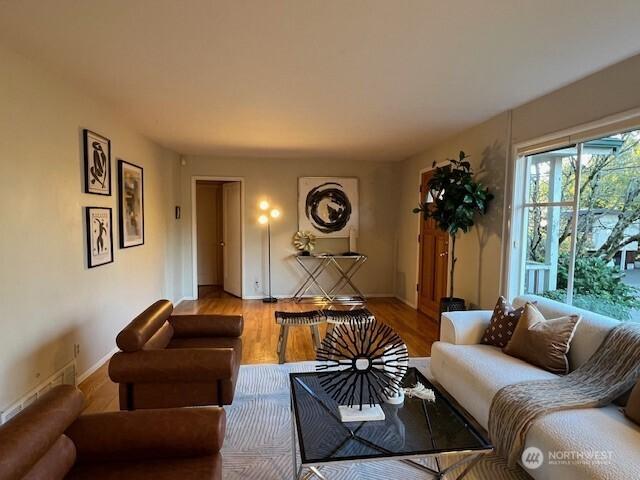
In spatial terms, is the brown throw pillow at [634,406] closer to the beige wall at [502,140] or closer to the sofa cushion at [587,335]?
the sofa cushion at [587,335]

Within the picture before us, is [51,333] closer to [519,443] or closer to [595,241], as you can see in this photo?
[519,443]

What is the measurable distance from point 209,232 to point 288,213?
6.73 feet

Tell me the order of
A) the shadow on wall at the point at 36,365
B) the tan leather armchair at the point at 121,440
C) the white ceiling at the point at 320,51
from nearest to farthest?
the tan leather armchair at the point at 121,440
the white ceiling at the point at 320,51
the shadow on wall at the point at 36,365

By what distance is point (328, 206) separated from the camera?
243 inches

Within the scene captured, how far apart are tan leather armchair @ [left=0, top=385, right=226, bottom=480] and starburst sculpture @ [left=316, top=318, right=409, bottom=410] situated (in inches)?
25.2

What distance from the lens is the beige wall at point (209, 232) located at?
23.6 feet

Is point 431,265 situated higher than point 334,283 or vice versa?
point 431,265

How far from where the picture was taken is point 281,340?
11.1 feet

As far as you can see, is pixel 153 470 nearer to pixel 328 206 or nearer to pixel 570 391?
pixel 570 391

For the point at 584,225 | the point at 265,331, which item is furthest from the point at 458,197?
the point at 265,331

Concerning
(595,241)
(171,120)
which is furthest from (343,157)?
(595,241)

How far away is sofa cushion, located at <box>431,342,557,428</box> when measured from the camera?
2.13 metres

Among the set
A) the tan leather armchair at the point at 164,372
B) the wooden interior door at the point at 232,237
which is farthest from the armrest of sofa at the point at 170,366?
the wooden interior door at the point at 232,237

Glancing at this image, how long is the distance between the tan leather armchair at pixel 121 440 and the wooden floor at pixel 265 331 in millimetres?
1357
